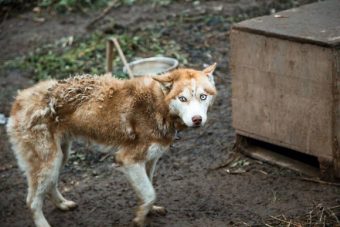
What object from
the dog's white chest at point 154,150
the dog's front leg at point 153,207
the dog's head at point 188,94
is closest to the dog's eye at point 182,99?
the dog's head at point 188,94

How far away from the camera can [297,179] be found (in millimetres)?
6359

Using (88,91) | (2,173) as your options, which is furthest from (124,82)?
(2,173)

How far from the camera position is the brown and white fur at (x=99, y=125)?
547 cm

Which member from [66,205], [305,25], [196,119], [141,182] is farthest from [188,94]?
[66,205]

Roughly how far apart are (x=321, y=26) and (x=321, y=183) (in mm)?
1540

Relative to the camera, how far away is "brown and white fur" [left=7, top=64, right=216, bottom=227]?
5473mm

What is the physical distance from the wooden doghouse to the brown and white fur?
910 mm

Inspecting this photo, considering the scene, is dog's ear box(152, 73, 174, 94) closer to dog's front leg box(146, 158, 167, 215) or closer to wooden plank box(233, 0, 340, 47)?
dog's front leg box(146, 158, 167, 215)

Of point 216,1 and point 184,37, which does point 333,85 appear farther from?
point 216,1

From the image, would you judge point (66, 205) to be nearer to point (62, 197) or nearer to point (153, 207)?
point (62, 197)

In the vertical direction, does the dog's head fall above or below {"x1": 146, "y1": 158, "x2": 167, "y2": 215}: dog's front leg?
above

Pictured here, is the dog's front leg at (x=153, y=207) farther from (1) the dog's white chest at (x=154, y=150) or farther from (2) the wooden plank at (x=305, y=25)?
(2) the wooden plank at (x=305, y=25)

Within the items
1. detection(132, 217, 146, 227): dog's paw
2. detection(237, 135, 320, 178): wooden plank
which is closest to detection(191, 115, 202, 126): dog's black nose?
detection(132, 217, 146, 227): dog's paw

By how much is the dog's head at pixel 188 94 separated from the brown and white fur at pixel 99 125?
0.03 meters
